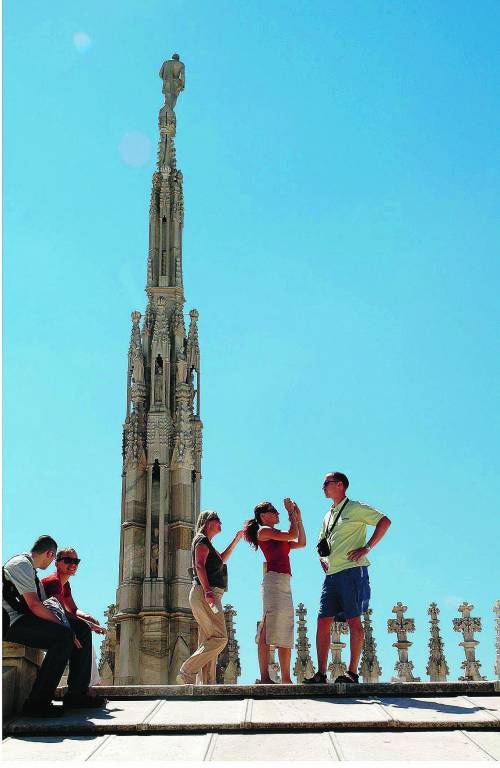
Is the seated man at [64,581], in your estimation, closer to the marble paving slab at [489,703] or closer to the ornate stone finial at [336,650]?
the marble paving slab at [489,703]

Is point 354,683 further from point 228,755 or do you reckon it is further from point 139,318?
point 139,318

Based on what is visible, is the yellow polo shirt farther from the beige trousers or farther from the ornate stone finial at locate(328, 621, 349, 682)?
the ornate stone finial at locate(328, 621, 349, 682)

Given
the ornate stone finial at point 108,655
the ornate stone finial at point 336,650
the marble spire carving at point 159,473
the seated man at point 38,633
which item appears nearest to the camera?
the seated man at point 38,633

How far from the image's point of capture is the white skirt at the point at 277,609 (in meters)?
9.58

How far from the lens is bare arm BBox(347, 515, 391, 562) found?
8.89 metres

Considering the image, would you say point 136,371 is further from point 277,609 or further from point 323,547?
point 323,547

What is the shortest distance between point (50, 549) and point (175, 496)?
1501 centimetres

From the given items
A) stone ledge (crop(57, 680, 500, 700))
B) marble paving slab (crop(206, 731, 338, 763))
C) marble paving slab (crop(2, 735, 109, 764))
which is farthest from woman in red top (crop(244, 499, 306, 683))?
marble paving slab (crop(2, 735, 109, 764))

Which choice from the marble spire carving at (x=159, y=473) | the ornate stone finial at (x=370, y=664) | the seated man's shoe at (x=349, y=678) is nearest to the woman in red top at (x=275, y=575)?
the seated man's shoe at (x=349, y=678)

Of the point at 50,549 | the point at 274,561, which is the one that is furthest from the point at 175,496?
the point at 50,549

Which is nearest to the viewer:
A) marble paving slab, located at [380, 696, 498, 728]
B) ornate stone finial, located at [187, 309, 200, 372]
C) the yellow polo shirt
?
marble paving slab, located at [380, 696, 498, 728]

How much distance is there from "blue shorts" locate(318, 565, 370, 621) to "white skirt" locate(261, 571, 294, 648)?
2.15 ft

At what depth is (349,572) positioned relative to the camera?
8.97 meters

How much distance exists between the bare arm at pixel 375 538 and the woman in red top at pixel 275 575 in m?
0.84
